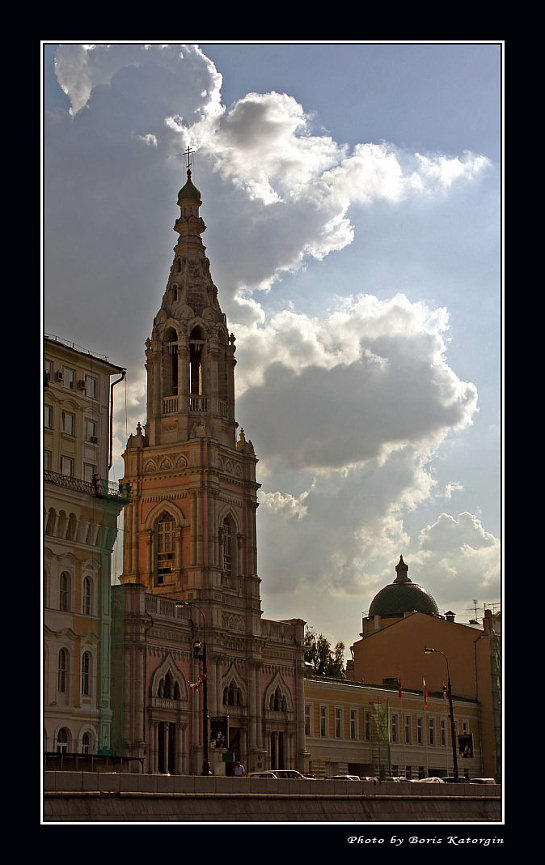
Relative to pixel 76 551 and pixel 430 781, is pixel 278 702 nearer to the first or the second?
pixel 430 781

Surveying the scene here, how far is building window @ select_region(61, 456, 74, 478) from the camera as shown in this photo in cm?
6608

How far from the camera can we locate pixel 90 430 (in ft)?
226

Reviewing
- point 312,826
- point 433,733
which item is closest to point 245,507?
point 433,733

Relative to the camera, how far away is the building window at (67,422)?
66.6 meters

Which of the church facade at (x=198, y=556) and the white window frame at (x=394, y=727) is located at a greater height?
the church facade at (x=198, y=556)

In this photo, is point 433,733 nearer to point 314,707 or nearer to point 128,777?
point 314,707

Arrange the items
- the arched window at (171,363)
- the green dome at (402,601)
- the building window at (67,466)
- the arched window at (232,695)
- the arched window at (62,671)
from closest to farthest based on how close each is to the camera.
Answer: the arched window at (62,671) < the building window at (67,466) < the arched window at (232,695) < the arched window at (171,363) < the green dome at (402,601)

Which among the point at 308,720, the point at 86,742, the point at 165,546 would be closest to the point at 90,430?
the point at 165,546

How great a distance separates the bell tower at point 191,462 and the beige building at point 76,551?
10.4 metres

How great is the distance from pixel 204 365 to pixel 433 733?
35527mm

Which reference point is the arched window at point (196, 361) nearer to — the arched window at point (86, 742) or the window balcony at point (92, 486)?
the window balcony at point (92, 486)

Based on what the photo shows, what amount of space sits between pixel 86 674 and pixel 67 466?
33.9ft

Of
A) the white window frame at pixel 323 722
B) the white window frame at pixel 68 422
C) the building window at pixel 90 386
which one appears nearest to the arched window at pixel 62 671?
the white window frame at pixel 68 422

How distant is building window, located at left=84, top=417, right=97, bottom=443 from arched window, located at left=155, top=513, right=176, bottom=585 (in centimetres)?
A: 1195
